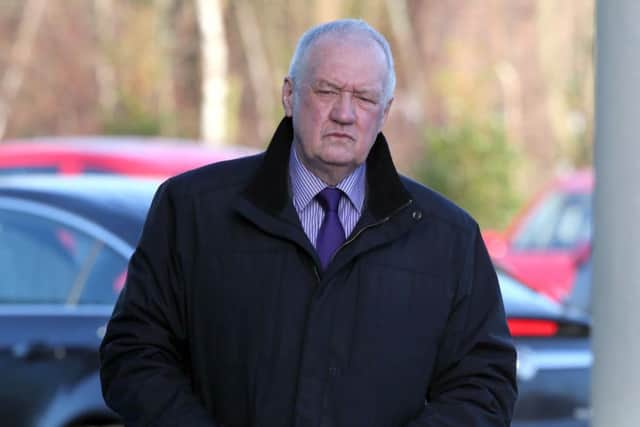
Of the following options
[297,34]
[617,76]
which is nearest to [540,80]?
[297,34]

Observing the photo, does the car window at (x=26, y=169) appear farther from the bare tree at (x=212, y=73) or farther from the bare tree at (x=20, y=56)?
the bare tree at (x=20, y=56)

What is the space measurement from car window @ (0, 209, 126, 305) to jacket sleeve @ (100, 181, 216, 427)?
2.55 m

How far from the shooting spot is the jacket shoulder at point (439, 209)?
11.3ft

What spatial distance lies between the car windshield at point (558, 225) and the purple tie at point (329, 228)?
922cm

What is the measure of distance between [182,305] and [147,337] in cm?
10

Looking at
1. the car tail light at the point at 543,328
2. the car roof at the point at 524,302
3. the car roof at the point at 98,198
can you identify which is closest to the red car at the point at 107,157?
the car roof at the point at 98,198

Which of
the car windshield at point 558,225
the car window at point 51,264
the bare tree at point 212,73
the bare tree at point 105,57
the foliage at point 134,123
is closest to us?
the car window at point 51,264

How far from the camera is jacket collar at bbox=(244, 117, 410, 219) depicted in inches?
133

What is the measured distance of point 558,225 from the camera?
42.8 feet

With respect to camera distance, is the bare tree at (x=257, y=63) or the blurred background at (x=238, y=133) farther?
the bare tree at (x=257, y=63)

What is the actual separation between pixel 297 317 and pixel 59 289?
9.44ft

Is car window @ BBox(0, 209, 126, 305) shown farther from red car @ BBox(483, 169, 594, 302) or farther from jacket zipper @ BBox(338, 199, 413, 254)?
red car @ BBox(483, 169, 594, 302)

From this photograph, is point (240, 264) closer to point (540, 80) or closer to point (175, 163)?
point (175, 163)

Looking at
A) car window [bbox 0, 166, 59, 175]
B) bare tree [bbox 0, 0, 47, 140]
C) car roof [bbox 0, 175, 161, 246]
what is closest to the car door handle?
car roof [bbox 0, 175, 161, 246]
